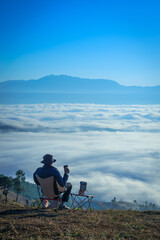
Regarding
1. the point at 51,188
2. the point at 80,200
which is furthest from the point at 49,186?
the point at 80,200

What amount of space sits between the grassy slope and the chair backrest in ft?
2.04

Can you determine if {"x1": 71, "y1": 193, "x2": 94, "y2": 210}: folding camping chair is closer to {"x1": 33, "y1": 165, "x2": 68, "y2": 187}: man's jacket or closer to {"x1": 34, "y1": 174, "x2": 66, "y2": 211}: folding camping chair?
{"x1": 34, "y1": 174, "x2": 66, "y2": 211}: folding camping chair

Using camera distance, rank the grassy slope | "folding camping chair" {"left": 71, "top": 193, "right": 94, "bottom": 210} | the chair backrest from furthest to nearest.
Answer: "folding camping chair" {"left": 71, "top": 193, "right": 94, "bottom": 210} < the chair backrest < the grassy slope

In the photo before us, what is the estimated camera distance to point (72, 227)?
5.76 metres

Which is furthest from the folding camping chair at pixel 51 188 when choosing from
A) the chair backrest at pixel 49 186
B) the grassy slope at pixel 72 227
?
the grassy slope at pixel 72 227

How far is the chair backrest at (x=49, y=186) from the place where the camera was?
7.67 meters

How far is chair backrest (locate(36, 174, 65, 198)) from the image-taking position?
302 inches

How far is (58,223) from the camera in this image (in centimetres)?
611

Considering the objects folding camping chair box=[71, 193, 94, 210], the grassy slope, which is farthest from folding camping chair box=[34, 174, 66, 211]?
folding camping chair box=[71, 193, 94, 210]

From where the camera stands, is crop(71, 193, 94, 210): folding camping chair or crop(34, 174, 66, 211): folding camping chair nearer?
crop(34, 174, 66, 211): folding camping chair

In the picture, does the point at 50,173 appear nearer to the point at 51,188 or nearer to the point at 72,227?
the point at 51,188

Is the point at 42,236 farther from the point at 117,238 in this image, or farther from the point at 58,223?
the point at 117,238

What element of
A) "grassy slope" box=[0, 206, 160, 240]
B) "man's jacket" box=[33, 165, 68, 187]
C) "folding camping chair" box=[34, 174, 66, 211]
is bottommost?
"grassy slope" box=[0, 206, 160, 240]

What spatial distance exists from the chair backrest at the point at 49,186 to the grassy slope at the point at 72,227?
0.62 m
